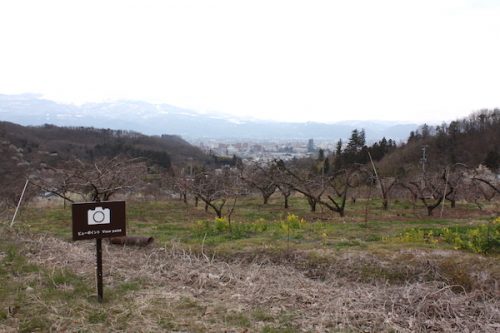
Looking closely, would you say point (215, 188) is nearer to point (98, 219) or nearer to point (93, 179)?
point (93, 179)

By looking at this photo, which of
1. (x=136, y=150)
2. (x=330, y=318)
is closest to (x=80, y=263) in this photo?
(x=330, y=318)

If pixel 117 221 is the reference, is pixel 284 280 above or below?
below

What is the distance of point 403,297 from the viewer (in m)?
5.09

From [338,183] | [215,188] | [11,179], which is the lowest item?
[338,183]

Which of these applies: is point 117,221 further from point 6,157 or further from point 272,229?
point 6,157

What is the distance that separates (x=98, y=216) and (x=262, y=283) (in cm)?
235

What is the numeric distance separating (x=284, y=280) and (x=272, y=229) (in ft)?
12.8

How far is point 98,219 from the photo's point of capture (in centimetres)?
497

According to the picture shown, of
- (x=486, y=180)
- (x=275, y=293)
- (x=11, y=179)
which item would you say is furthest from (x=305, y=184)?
(x=11, y=179)

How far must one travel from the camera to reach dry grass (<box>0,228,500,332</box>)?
181 inches

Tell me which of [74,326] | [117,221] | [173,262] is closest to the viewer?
[74,326]

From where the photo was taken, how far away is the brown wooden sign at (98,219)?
4.87 metres

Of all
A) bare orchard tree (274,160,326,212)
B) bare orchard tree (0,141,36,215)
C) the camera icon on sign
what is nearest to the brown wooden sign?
the camera icon on sign

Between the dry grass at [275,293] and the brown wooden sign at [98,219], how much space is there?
849mm
